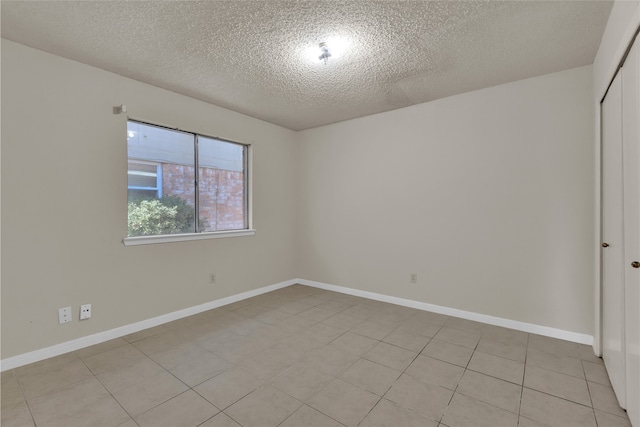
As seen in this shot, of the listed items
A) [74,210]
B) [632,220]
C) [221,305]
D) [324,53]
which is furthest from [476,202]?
[74,210]

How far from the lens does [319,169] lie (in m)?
4.51

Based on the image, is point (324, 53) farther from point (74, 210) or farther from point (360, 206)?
point (74, 210)

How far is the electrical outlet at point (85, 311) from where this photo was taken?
2.54 metres

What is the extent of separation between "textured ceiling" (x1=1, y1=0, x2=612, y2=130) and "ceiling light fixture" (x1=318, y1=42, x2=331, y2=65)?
40mm

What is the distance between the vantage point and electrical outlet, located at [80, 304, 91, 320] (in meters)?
2.54

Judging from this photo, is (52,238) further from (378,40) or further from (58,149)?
(378,40)

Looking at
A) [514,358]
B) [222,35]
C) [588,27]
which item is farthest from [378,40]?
[514,358]

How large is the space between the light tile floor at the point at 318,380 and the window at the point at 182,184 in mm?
1079

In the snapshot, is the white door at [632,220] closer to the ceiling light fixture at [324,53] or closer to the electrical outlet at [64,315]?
the ceiling light fixture at [324,53]

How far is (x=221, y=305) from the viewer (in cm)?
363

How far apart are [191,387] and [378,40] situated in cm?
275

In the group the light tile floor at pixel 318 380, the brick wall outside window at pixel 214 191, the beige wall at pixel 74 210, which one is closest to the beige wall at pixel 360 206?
the beige wall at pixel 74 210

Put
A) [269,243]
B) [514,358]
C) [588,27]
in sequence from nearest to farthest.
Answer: [588,27] → [514,358] → [269,243]

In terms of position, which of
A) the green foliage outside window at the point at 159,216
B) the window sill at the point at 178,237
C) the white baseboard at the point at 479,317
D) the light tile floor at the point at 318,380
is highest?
the green foliage outside window at the point at 159,216
